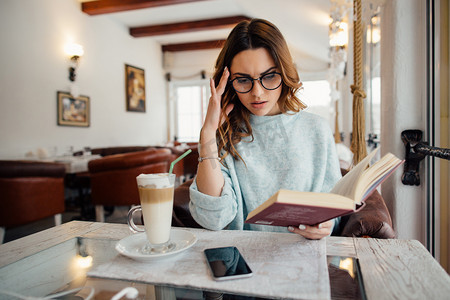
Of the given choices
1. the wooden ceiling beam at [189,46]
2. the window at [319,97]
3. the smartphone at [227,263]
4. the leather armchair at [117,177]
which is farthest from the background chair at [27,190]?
the window at [319,97]

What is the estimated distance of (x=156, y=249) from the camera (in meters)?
0.75

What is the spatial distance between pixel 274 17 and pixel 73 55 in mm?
3507

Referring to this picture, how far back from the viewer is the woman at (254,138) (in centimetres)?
104

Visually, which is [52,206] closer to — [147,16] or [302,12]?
[302,12]

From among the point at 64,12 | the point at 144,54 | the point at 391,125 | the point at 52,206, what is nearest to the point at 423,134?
the point at 391,125

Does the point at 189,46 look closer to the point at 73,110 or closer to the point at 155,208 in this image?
the point at 73,110

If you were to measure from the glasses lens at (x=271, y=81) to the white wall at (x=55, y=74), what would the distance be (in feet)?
13.9

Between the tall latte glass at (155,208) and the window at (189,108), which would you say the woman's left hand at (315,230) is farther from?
the window at (189,108)

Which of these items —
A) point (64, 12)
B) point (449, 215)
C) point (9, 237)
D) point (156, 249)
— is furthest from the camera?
point (64, 12)

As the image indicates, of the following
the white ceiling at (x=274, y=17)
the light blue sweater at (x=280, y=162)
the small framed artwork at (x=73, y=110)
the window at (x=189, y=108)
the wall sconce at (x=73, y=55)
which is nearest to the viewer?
the light blue sweater at (x=280, y=162)

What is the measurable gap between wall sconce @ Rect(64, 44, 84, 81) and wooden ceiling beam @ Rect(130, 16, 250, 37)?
79.9 inches

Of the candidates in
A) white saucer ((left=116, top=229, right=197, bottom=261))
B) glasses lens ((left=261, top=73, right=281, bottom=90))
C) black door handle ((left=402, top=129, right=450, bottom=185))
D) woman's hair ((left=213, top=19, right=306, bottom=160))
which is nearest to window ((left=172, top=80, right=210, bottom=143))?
woman's hair ((left=213, top=19, right=306, bottom=160))

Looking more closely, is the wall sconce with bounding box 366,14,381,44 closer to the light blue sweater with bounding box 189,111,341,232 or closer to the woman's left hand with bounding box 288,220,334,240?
the light blue sweater with bounding box 189,111,341,232

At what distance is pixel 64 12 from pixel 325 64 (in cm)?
592
